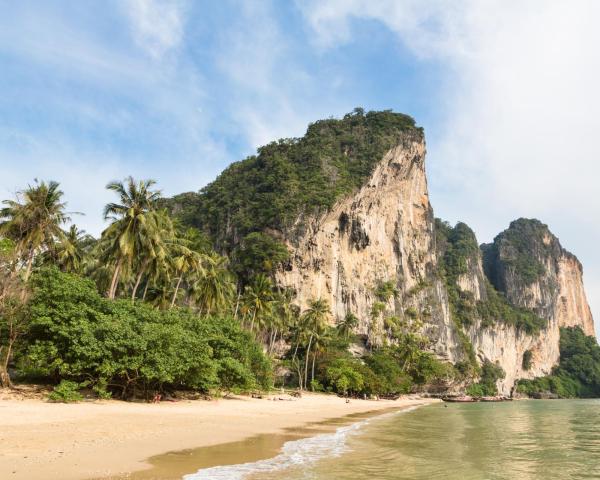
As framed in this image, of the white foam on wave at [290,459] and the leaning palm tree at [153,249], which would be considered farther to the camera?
the leaning palm tree at [153,249]

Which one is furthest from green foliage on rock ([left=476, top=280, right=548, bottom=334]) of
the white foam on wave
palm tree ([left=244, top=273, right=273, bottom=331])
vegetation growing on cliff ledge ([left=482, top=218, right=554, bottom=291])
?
the white foam on wave

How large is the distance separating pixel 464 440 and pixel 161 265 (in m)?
22.7

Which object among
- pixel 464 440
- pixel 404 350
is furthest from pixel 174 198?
pixel 464 440

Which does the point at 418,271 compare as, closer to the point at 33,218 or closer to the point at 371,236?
the point at 371,236

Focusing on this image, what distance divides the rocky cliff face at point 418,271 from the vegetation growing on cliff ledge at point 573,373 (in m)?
3.45

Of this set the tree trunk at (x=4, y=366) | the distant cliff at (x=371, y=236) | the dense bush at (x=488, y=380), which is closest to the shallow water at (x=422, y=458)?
the tree trunk at (x=4, y=366)

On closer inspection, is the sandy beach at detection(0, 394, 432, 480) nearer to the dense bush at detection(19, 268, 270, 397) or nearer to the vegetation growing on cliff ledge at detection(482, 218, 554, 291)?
the dense bush at detection(19, 268, 270, 397)

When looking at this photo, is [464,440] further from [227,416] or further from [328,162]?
[328,162]

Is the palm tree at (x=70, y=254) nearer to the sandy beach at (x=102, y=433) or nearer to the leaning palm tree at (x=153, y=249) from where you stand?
the leaning palm tree at (x=153, y=249)

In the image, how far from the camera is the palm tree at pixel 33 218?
26.5 m

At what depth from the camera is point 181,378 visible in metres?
24.0

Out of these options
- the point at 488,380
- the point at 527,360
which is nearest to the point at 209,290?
the point at 488,380

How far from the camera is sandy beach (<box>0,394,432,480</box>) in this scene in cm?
833

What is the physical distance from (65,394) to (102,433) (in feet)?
24.5
